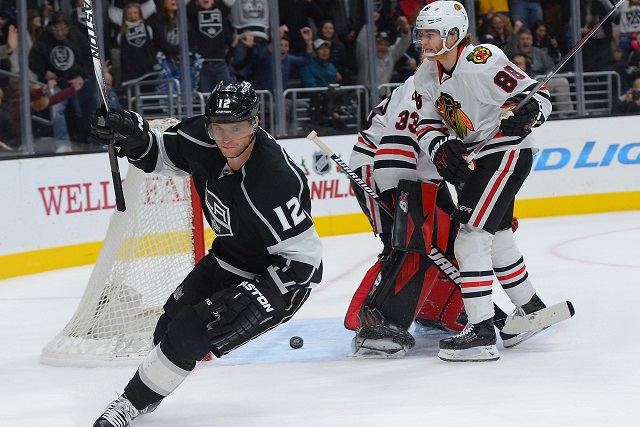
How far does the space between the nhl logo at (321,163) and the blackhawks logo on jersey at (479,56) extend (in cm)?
362

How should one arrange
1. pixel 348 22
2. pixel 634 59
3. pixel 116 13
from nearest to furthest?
pixel 116 13, pixel 348 22, pixel 634 59

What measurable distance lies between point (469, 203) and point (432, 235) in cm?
24

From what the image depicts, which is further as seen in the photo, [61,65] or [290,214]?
[61,65]

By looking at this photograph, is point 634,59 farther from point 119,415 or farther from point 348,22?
point 119,415

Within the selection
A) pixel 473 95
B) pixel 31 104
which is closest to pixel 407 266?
pixel 473 95

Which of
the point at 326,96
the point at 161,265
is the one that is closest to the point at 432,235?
the point at 161,265

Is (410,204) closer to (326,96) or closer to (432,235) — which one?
(432,235)

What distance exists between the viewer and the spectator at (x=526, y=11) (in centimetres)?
838

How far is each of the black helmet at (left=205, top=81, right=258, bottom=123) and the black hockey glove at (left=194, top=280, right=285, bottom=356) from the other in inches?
16.4

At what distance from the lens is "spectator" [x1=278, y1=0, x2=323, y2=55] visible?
24.8 feet

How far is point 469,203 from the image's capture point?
3604 millimetres

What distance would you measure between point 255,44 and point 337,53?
2.19 ft

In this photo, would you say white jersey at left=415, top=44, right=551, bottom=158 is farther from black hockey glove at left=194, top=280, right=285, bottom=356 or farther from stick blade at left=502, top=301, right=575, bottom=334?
black hockey glove at left=194, top=280, right=285, bottom=356

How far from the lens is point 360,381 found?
3.40 meters
